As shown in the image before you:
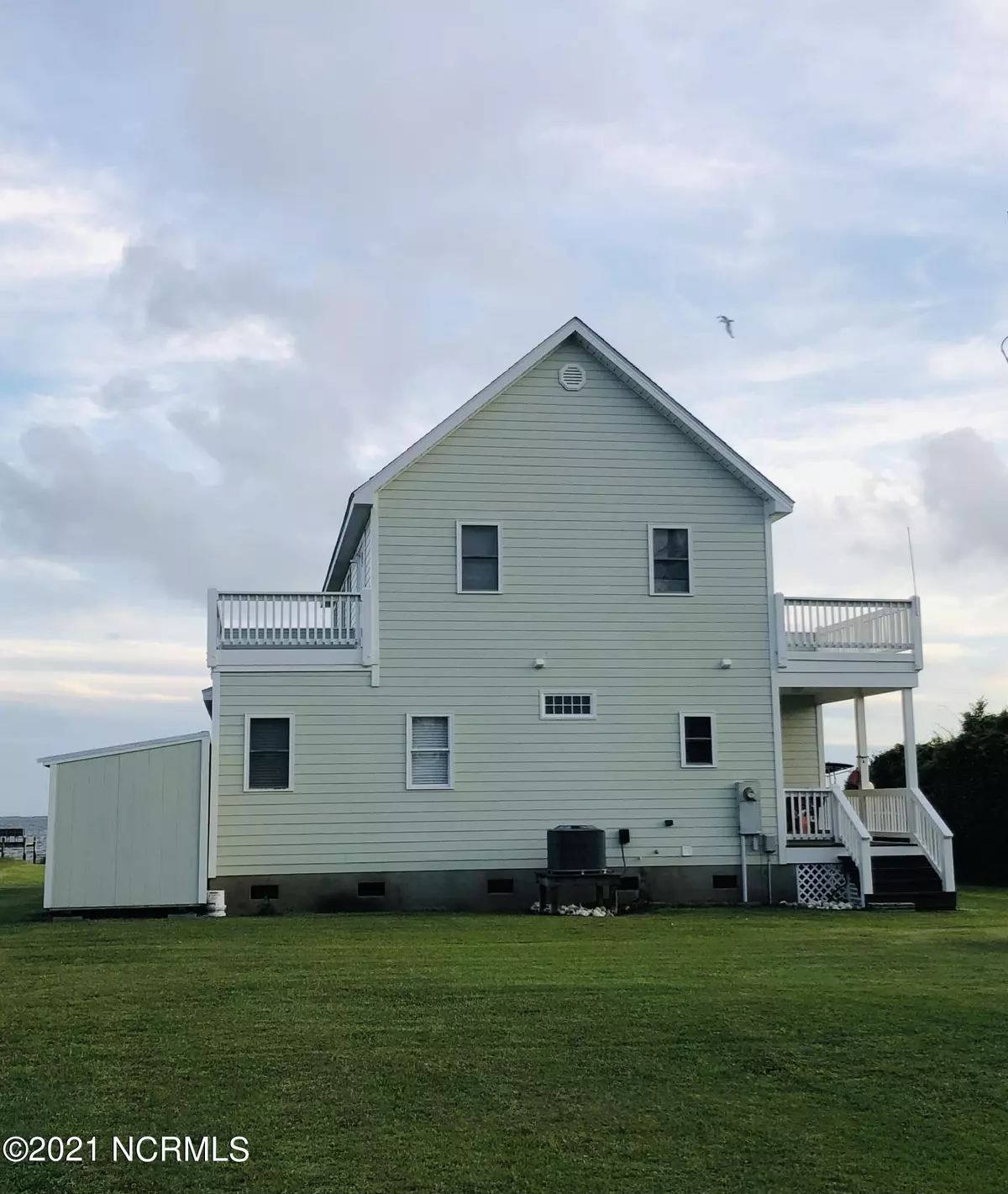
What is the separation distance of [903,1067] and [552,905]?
1007cm

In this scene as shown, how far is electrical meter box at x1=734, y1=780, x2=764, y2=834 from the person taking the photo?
2008cm

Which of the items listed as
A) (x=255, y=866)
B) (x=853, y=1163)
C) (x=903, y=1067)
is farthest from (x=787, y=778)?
(x=853, y=1163)

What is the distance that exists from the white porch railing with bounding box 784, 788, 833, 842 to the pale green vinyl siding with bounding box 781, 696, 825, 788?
1.85 m

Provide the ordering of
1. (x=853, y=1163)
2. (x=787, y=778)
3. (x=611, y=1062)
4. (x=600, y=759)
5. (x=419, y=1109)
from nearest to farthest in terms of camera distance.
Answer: (x=853, y=1163)
(x=419, y=1109)
(x=611, y=1062)
(x=600, y=759)
(x=787, y=778)

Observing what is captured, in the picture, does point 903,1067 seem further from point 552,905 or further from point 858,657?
point 858,657

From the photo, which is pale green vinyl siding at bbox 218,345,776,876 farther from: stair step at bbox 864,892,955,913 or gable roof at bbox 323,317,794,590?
stair step at bbox 864,892,955,913

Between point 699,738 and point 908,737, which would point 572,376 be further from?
point 908,737

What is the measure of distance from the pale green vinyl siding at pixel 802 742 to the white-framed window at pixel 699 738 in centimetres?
294

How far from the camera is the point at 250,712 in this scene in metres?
19.0

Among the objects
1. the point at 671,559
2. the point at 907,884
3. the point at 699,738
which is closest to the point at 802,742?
the point at 699,738

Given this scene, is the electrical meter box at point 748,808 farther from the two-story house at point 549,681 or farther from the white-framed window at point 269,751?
the white-framed window at point 269,751

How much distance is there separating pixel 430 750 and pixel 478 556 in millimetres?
3094

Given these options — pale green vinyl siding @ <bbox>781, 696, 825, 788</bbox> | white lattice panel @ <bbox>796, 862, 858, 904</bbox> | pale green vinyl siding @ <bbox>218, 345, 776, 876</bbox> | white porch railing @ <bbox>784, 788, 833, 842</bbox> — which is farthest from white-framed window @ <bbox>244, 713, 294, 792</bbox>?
pale green vinyl siding @ <bbox>781, 696, 825, 788</bbox>

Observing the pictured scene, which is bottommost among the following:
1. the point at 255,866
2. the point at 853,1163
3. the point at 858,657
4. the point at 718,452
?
the point at 853,1163
